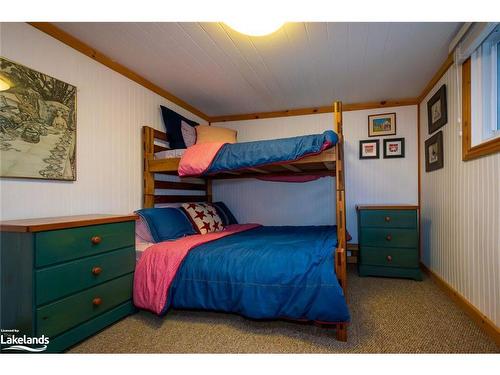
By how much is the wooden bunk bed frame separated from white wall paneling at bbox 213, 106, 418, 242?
0.29 m

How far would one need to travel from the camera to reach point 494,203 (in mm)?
1531

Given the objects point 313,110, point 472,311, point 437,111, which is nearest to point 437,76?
point 437,111

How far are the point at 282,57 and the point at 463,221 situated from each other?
6.09 ft

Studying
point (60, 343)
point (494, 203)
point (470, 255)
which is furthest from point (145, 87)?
point (470, 255)

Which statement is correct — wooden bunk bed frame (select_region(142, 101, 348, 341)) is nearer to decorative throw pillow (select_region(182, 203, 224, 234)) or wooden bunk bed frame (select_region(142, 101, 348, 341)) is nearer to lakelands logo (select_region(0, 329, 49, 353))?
decorative throw pillow (select_region(182, 203, 224, 234))

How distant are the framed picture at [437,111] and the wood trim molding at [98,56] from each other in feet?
8.63

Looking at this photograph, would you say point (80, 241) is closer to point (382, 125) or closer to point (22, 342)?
point (22, 342)

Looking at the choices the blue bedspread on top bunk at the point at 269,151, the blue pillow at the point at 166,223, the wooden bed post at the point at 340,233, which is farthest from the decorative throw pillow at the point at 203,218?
the wooden bed post at the point at 340,233

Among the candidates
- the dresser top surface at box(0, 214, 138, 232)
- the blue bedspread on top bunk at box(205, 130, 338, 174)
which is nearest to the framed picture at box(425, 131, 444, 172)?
the blue bedspread on top bunk at box(205, 130, 338, 174)

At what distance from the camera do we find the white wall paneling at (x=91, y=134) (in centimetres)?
157

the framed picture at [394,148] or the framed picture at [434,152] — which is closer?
the framed picture at [434,152]

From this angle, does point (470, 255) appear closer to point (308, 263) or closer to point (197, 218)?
point (308, 263)

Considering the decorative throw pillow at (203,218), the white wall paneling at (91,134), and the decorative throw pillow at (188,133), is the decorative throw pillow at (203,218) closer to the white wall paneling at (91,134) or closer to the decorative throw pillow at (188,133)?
the white wall paneling at (91,134)

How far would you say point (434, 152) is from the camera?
8.47 ft
